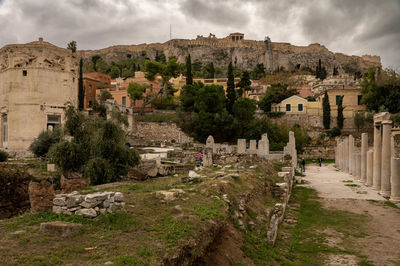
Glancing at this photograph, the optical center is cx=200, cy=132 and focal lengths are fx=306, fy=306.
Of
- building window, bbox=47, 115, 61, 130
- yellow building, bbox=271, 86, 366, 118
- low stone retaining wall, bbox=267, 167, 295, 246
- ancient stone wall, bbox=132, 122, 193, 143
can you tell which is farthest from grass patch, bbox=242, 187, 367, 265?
yellow building, bbox=271, 86, 366, 118

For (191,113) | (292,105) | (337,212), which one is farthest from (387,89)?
(337,212)

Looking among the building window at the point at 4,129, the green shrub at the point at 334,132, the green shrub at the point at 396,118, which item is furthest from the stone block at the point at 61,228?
the green shrub at the point at 334,132

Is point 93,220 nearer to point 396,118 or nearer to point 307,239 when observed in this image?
point 307,239

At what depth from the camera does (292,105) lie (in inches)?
2062

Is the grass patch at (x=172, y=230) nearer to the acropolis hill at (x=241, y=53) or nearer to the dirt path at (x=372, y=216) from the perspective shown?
the dirt path at (x=372, y=216)

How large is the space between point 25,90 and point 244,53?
106 m

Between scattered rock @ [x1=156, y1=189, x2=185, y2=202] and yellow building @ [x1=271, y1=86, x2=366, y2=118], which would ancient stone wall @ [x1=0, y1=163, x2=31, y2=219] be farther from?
yellow building @ [x1=271, y1=86, x2=366, y2=118]

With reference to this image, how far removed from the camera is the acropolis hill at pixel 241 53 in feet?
394

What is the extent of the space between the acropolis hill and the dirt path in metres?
104

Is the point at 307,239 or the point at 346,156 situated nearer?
the point at 307,239

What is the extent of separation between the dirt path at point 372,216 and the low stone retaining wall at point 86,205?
5951 mm

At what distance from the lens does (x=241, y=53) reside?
4769 inches

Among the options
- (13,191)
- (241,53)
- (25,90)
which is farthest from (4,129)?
(241,53)

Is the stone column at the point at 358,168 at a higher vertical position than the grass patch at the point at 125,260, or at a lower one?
lower
